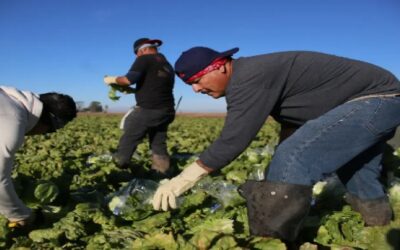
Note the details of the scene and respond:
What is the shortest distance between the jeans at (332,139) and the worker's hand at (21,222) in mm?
1861

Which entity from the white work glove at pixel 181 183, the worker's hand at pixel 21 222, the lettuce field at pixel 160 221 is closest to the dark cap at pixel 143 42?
the lettuce field at pixel 160 221

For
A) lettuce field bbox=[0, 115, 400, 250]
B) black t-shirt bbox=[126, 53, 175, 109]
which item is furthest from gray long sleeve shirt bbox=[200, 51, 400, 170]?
black t-shirt bbox=[126, 53, 175, 109]

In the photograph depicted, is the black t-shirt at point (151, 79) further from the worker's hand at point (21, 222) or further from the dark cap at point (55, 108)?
the worker's hand at point (21, 222)

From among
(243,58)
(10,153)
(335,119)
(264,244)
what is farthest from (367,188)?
(10,153)

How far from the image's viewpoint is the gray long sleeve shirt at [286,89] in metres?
2.63

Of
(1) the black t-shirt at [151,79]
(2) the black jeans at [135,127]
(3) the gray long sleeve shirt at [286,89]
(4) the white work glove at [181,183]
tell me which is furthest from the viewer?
(2) the black jeans at [135,127]

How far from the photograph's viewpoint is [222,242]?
2.66 meters

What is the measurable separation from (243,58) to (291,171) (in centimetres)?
79

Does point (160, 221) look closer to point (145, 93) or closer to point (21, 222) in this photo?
point (21, 222)

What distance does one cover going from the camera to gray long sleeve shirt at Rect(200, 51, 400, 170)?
8.63 feet

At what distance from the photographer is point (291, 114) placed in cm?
300

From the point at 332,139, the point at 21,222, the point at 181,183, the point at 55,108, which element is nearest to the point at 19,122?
the point at 55,108

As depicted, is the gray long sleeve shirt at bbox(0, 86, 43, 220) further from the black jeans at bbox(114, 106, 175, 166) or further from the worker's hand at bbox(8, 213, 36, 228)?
the black jeans at bbox(114, 106, 175, 166)

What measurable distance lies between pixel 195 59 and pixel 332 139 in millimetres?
971
